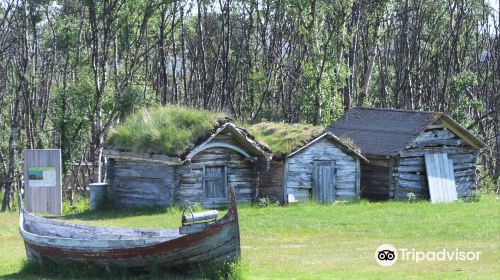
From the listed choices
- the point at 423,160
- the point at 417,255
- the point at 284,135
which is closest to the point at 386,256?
the point at 417,255

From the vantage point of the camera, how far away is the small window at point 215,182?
3195 centimetres

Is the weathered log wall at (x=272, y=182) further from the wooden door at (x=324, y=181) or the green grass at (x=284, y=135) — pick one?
the wooden door at (x=324, y=181)

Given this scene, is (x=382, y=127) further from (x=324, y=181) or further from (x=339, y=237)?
(x=339, y=237)

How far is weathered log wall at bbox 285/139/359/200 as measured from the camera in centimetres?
3372

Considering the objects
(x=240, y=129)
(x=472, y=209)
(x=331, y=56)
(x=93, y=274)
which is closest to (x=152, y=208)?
(x=240, y=129)

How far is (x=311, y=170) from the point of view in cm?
3419

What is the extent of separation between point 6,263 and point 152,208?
11139 millimetres

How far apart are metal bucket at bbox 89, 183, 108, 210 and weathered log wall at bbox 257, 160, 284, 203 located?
546cm

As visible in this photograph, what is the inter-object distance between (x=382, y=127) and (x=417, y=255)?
16942 millimetres

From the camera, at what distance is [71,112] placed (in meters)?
45.3

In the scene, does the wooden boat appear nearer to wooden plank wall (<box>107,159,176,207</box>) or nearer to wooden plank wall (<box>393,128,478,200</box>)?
wooden plank wall (<box>107,159,176,207</box>)

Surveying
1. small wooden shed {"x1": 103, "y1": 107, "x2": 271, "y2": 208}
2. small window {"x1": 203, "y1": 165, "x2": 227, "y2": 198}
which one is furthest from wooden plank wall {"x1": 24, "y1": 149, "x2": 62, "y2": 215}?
small window {"x1": 203, "y1": 165, "x2": 227, "y2": 198}

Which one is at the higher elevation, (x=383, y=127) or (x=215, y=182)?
(x=383, y=127)

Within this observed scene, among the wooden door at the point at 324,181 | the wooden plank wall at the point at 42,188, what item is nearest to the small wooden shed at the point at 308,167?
the wooden door at the point at 324,181
